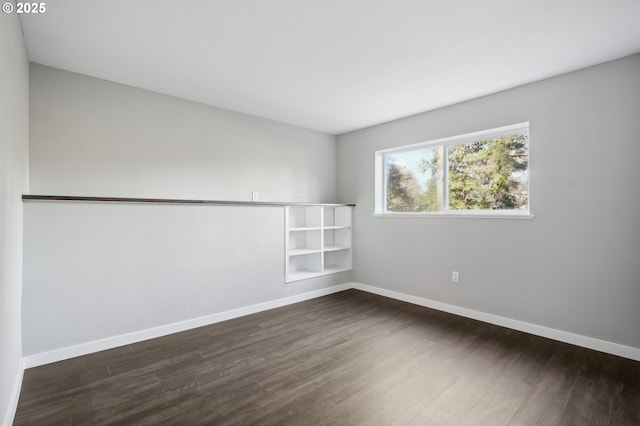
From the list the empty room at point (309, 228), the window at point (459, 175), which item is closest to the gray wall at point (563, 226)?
the empty room at point (309, 228)

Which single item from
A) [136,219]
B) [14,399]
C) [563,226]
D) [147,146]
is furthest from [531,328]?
[147,146]

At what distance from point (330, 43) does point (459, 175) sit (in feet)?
7.25

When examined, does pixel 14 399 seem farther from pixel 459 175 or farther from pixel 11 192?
pixel 459 175

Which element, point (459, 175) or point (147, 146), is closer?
point (147, 146)

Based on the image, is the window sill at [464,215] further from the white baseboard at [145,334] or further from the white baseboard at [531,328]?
the white baseboard at [145,334]

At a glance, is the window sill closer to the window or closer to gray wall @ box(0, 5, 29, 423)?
the window

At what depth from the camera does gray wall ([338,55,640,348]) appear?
7.93ft

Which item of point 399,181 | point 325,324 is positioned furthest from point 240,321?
point 399,181

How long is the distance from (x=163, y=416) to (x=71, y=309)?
1.34 metres

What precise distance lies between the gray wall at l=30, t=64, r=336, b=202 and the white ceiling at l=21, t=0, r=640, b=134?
225mm

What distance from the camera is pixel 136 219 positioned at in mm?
2719

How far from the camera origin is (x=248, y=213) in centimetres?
346

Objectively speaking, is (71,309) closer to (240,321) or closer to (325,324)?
(240,321)

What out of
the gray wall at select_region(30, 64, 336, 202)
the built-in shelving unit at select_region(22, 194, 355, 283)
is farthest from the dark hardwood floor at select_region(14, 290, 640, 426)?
the gray wall at select_region(30, 64, 336, 202)
